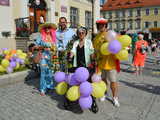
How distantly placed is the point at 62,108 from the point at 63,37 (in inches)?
65.4

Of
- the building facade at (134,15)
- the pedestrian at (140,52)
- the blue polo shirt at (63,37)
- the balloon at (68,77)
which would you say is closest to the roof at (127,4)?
the building facade at (134,15)

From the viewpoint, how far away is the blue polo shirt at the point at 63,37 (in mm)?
5391

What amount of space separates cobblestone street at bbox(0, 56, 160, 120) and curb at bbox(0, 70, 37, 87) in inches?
6.3

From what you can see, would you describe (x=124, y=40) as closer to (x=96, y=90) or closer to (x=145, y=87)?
(x=96, y=90)

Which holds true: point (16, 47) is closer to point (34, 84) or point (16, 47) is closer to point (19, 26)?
point (19, 26)

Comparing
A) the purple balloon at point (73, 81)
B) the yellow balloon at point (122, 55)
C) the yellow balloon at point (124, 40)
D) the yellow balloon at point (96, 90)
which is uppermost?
the yellow balloon at point (124, 40)

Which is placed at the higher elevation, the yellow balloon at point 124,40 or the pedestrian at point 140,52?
the yellow balloon at point 124,40

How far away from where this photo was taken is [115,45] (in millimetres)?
4324

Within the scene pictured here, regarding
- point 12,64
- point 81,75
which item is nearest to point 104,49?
point 81,75

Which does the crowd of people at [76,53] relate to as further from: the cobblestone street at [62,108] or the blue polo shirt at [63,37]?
the cobblestone street at [62,108]

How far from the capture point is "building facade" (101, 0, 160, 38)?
183 ft

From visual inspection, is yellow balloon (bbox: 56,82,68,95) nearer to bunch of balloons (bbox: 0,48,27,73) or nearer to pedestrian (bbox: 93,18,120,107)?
pedestrian (bbox: 93,18,120,107)

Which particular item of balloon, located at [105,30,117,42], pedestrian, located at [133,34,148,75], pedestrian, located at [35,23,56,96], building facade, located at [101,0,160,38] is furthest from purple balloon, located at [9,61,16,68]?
building facade, located at [101,0,160,38]

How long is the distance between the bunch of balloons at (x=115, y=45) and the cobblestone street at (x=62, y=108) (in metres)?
1.14
